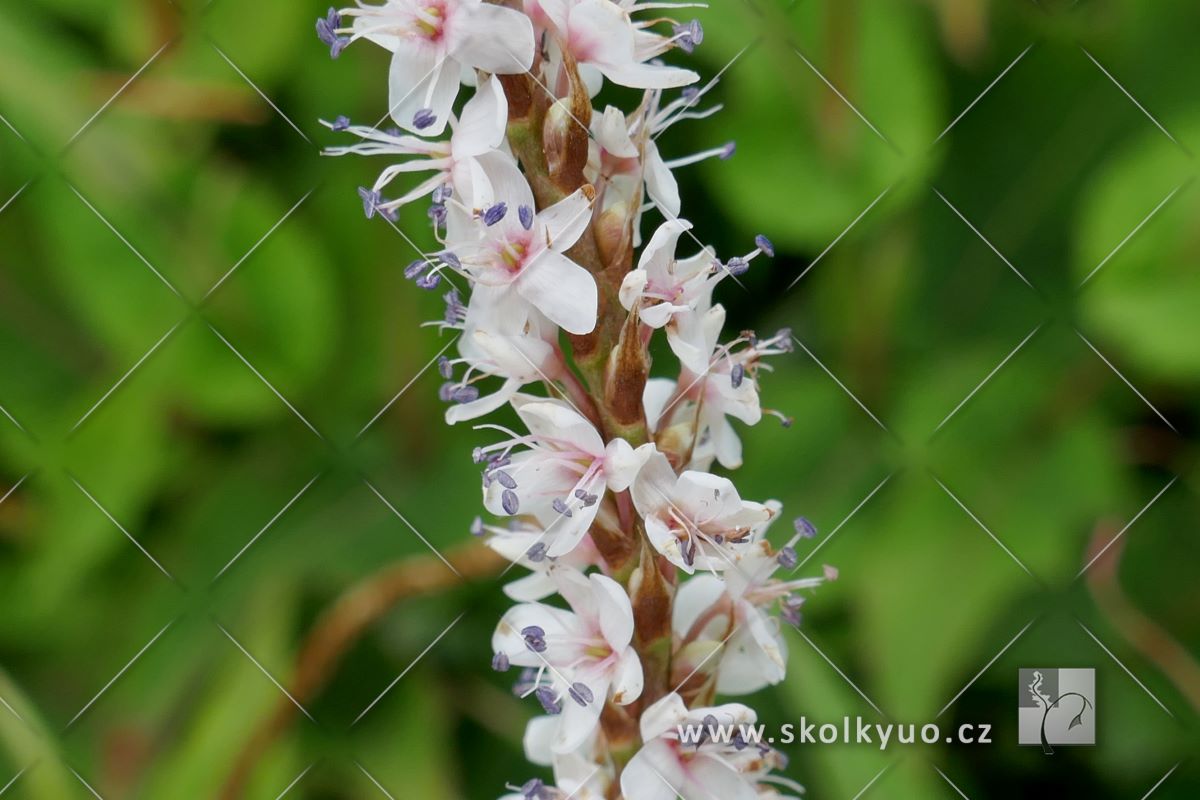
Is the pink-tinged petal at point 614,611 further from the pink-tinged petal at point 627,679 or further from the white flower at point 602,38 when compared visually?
the white flower at point 602,38

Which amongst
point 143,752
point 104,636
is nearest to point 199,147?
point 104,636

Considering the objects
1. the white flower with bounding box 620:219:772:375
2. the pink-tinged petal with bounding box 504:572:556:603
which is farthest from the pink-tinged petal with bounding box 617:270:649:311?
the pink-tinged petal with bounding box 504:572:556:603

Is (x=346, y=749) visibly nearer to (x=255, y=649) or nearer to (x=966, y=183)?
(x=255, y=649)
